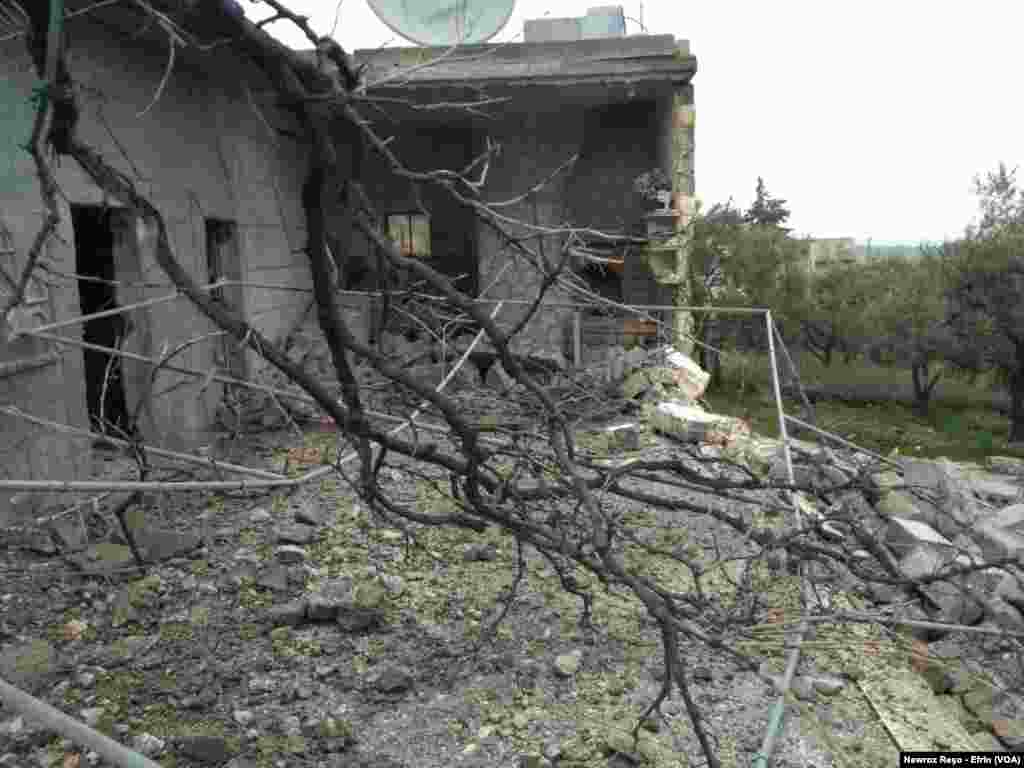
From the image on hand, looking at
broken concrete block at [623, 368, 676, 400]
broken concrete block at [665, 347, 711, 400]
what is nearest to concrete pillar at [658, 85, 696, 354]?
broken concrete block at [665, 347, 711, 400]

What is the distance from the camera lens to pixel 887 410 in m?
19.1

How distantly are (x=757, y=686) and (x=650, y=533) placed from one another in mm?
1695

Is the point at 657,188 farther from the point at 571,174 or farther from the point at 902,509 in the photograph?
the point at 902,509

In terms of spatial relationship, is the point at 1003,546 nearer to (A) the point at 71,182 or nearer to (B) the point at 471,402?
(B) the point at 471,402

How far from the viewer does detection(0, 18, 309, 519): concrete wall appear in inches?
176

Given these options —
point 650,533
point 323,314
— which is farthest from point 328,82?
point 650,533

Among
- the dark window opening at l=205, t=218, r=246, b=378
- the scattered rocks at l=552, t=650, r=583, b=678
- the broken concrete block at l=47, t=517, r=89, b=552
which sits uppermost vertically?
the dark window opening at l=205, t=218, r=246, b=378

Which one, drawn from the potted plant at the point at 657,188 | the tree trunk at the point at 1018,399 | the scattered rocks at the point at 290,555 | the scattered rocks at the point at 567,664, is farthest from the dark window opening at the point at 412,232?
the tree trunk at the point at 1018,399

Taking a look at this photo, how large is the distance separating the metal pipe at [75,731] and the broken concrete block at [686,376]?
7530 millimetres

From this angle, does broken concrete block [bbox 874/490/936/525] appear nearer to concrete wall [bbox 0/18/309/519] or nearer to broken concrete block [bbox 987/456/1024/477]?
concrete wall [bbox 0/18/309/519]

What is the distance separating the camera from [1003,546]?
5891mm

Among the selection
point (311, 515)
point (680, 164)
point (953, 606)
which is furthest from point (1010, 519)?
point (311, 515)

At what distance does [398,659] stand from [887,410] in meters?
18.4

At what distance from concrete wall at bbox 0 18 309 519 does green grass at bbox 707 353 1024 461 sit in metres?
7.56
